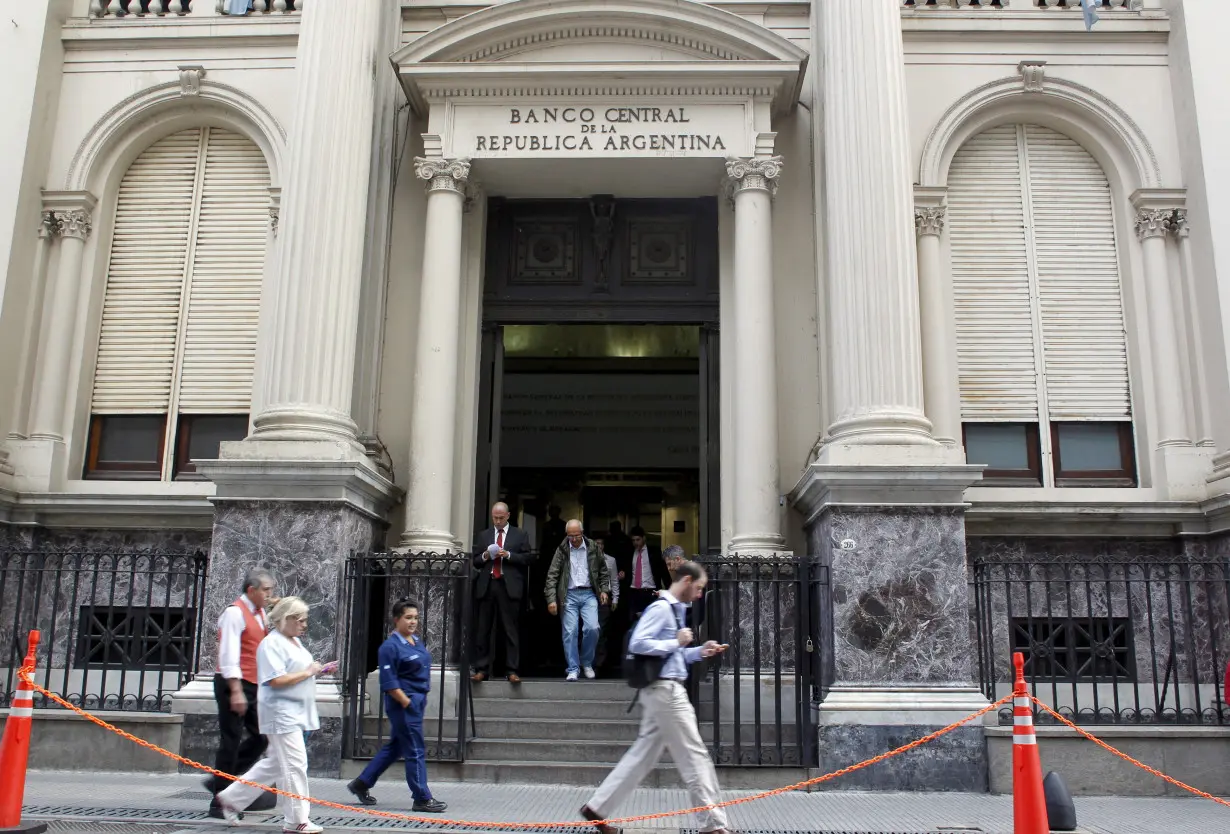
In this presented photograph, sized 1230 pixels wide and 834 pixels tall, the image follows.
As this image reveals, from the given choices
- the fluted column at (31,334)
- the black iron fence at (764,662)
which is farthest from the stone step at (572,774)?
the fluted column at (31,334)

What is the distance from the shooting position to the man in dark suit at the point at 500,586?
1130 cm

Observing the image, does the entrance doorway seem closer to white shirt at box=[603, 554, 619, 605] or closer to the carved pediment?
white shirt at box=[603, 554, 619, 605]

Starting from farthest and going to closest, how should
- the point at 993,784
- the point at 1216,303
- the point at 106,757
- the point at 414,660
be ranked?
the point at 1216,303 → the point at 106,757 → the point at 993,784 → the point at 414,660

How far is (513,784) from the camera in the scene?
31.7 ft

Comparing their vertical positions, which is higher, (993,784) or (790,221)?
(790,221)

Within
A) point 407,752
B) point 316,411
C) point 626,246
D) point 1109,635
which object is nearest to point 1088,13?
point 626,246

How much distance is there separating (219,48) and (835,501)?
9.83 meters

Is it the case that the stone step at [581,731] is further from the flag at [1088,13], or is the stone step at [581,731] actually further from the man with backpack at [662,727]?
the flag at [1088,13]

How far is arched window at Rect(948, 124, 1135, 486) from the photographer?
12945mm

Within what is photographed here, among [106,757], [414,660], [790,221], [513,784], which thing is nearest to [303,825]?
[414,660]

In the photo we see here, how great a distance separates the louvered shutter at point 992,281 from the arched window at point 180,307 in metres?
8.67

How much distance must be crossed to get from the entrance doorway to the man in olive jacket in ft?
1.75

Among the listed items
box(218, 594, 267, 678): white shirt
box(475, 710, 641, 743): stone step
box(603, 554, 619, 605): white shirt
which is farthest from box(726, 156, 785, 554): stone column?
box(218, 594, 267, 678): white shirt

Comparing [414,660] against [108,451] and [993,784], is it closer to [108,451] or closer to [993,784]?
[993,784]
